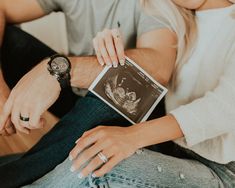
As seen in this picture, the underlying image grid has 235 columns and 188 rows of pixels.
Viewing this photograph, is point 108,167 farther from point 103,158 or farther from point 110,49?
point 110,49

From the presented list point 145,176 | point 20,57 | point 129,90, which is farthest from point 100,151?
point 20,57

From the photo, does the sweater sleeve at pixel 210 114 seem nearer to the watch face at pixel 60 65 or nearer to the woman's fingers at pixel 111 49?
the woman's fingers at pixel 111 49

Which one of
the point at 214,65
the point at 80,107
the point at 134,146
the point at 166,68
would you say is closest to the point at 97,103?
the point at 80,107

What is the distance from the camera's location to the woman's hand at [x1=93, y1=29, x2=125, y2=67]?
1190 millimetres

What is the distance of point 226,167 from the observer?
4.24ft

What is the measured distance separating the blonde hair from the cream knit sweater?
0.9 inches

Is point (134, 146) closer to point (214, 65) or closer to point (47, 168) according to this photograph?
point (47, 168)

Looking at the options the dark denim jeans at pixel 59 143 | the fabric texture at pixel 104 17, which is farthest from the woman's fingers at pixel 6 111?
the fabric texture at pixel 104 17

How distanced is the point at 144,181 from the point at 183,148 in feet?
1.18

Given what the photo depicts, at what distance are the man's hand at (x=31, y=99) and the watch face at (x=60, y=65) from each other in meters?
0.03

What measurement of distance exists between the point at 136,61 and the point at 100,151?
0.34 m

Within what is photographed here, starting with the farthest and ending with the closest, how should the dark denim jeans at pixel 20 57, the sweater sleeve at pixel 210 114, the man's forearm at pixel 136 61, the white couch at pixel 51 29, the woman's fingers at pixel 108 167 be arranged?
the white couch at pixel 51 29
the dark denim jeans at pixel 20 57
the man's forearm at pixel 136 61
the sweater sleeve at pixel 210 114
the woman's fingers at pixel 108 167

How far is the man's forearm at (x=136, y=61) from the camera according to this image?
4.03 feet

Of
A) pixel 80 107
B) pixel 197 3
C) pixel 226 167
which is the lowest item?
pixel 226 167
